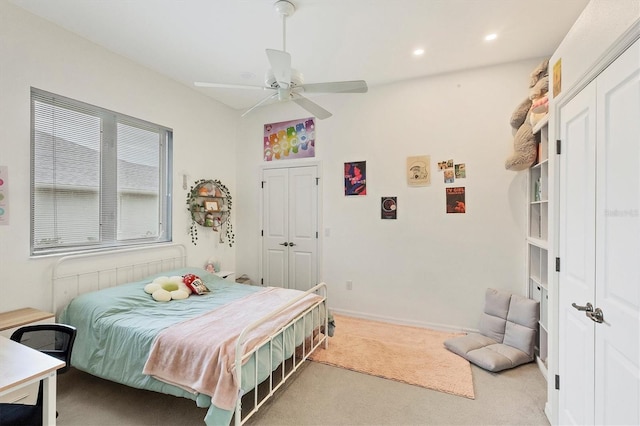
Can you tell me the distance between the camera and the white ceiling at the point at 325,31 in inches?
91.1

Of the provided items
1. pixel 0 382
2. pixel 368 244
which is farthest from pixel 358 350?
pixel 0 382

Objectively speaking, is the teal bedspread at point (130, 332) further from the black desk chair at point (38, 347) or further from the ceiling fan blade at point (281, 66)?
the ceiling fan blade at point (281, 66)

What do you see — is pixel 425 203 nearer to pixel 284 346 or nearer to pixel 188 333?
pixel 284 346

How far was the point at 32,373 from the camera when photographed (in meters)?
1.26

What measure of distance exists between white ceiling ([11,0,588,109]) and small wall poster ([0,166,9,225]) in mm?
1354

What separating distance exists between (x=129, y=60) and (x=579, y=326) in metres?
4.48

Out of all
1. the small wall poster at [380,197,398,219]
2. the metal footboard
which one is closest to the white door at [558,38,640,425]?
the metal footboard

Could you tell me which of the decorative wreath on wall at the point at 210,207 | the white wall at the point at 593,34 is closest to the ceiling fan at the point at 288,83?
the white wall at the point at 593,34

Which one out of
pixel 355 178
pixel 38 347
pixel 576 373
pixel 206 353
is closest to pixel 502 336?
pixel 576 373

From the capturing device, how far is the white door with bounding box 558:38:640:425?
1158 mm

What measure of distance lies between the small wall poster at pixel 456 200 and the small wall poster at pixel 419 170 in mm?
279

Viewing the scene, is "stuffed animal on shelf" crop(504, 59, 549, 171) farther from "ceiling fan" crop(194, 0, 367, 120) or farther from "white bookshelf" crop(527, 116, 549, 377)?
"ceiling fan" crop(194, 0, 367, 120)

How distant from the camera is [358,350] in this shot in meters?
2.96

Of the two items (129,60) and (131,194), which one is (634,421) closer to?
(131,194)
